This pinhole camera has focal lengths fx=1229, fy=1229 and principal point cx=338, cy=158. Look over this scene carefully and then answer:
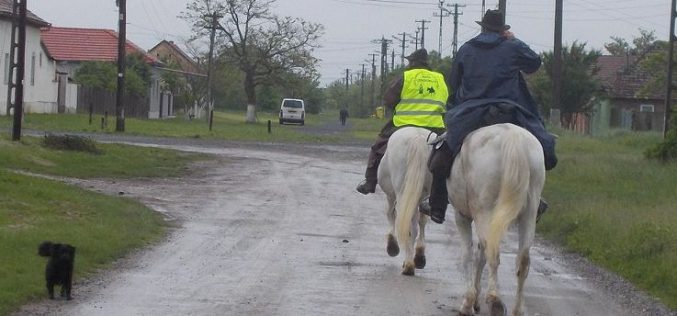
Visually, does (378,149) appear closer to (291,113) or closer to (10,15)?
(10,15)

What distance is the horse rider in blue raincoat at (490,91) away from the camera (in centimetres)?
1010

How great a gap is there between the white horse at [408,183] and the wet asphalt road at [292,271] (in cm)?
24

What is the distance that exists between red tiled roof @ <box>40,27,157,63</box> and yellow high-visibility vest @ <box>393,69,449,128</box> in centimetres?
6295

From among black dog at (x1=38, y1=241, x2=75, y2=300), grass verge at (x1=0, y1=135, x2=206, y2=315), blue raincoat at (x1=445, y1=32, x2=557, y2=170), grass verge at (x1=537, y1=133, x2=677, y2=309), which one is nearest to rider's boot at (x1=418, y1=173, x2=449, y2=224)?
blue raincoat at (x1=445, y1=32, x2=557, y2=170)

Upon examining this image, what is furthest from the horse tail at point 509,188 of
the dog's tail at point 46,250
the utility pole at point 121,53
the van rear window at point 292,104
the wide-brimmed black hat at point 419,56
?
the van rear window at point 292,104

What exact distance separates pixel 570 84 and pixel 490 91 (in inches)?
2044

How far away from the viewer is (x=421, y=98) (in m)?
12.9

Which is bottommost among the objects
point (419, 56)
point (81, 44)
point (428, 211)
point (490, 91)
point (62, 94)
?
point (428, 211)

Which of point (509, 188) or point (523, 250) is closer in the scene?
point (509, 188)

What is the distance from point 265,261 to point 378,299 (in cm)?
243

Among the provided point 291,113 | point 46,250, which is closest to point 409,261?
point 46,250

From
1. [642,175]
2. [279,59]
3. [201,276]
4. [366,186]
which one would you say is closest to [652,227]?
[366,186]

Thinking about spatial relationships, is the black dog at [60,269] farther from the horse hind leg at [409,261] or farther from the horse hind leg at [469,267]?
the horse hind leg at [409,261]

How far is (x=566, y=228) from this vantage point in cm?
1686
